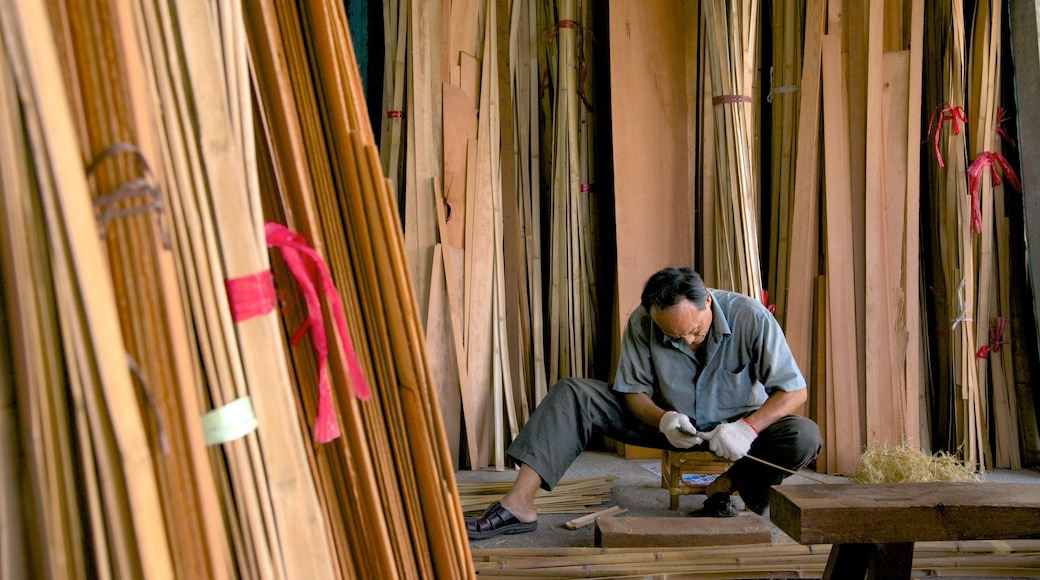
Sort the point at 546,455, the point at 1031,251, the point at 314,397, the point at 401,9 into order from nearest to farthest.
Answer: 1. the point at 314,397
2. the point at 546,455
3. the point at 1031,251
4. the point at 401,9

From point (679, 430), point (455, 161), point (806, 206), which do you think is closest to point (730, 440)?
point (679, 430)

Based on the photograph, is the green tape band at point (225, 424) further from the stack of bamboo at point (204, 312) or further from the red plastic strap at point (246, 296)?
the red plastic strap at point (246, 296)

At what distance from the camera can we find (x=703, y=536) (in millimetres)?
2545

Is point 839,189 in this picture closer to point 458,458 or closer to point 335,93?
point 458,458

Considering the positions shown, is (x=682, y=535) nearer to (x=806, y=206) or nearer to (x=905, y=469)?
(x=905, y=469)

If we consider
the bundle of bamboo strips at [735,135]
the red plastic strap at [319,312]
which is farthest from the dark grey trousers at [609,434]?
the red plastic strap at [319,312]

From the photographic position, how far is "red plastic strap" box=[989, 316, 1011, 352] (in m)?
3.76

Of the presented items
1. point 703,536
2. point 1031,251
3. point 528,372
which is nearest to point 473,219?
point 528,372

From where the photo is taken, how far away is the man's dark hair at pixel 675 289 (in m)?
2.86

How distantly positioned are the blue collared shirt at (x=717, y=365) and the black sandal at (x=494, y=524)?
67 cm

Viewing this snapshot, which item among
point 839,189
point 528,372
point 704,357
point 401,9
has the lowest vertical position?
point 528,372

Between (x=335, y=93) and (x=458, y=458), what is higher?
(x=335, y=93)

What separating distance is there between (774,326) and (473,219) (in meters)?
1.69

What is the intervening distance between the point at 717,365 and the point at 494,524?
3.57ft
